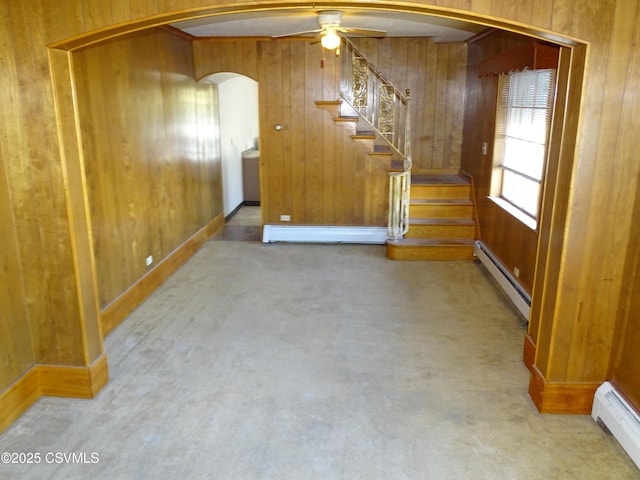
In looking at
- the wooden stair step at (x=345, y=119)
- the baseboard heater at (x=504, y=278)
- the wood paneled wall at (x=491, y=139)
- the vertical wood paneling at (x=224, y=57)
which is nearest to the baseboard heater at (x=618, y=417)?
the baseboard heater at (x=504, y=278)

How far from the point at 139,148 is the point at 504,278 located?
372cm

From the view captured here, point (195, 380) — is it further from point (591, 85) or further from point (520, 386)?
point (591, 85)

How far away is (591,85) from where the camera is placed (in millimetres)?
2684

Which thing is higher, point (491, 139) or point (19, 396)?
point (491, 139)

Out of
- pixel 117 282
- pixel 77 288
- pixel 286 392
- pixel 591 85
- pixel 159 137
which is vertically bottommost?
pixel 286 392

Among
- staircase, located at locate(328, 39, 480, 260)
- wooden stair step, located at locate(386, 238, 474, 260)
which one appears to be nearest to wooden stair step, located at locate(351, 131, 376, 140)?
staircase, located at locate(328, 39, 480, 260)

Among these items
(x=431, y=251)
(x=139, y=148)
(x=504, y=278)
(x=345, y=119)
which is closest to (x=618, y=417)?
(x=504, y=278)

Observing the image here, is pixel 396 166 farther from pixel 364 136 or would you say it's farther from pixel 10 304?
pixel 10 304

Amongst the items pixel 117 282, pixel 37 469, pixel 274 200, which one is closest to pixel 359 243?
pixel 274 200

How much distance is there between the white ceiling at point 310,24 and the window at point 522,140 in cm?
90

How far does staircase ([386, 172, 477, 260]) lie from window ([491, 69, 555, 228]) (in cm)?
75

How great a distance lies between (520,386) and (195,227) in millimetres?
4329

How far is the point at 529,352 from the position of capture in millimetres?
3611

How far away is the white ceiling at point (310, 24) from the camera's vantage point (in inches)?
189
